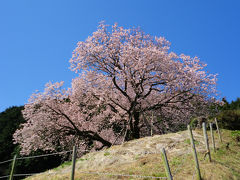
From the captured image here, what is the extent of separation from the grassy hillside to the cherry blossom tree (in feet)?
12.5

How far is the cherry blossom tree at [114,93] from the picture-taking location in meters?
15.2

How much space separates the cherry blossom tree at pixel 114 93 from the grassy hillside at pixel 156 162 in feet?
12.5

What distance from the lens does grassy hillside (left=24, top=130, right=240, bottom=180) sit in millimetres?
7359

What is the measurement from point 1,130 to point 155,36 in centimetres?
2686

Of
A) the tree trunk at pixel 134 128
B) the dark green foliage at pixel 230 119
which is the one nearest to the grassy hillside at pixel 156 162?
the tree trunk at pixel 134 128

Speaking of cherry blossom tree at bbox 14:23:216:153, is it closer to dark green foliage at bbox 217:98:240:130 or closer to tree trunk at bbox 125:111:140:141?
tree trunk at bbox 125:111:140:141

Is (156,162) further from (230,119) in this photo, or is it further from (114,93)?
(230,119)

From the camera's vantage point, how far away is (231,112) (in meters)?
18.4

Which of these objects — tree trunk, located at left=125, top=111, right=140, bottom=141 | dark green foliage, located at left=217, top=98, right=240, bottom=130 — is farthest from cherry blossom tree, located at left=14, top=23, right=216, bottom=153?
dark green foliage, located at left=217, top=98, right=240, bottom=130

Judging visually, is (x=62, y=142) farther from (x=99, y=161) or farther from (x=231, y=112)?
(x=231, y=112)

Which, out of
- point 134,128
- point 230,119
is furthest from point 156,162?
point 230,119

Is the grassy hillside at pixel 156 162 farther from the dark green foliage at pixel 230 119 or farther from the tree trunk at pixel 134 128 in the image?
the dark green foliage at pixel 230 119

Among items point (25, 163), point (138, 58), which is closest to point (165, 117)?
point (138, 58)

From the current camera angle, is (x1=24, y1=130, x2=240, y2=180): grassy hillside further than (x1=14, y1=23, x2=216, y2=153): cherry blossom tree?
No
